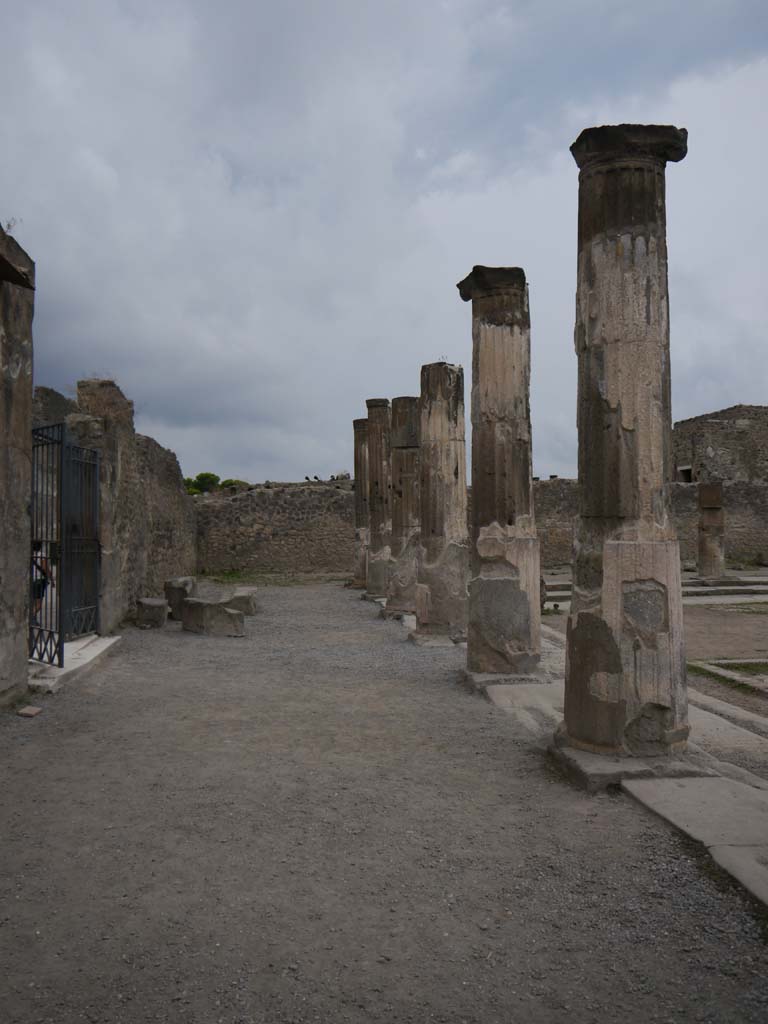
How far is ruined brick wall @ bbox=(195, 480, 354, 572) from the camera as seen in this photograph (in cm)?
2392

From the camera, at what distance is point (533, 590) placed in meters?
7.88

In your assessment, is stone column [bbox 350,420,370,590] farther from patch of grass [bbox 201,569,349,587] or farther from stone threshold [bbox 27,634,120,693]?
stone threshold [bbox 27,634,120,693]

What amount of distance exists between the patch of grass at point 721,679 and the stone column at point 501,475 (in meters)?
1.69

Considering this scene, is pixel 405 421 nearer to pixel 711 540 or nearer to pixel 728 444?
pixel 711 540

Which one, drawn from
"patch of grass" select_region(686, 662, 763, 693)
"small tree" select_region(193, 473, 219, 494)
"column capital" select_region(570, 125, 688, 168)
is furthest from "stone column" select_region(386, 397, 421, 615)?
"small tree" select_region(193, 473, 219, 494)

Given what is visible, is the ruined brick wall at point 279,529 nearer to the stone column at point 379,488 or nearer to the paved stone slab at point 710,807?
the stone column at point 379,488

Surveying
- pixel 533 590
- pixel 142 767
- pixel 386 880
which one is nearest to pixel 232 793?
pixel 142 767

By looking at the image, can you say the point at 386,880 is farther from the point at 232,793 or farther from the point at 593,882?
the point at 232,793

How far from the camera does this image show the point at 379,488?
17641mm

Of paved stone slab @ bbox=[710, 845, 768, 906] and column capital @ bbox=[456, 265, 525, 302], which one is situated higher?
column capital @ bbox=[456, 265, 525, 302]

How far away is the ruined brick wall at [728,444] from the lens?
30.0 metres

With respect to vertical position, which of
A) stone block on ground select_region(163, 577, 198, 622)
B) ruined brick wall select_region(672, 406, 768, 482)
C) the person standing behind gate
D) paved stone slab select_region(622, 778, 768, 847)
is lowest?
paved stone slab select_region(622, 778, 768, 847)

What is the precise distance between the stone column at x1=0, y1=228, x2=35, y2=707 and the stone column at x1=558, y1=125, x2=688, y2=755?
424 cm

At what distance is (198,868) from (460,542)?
7307mm
